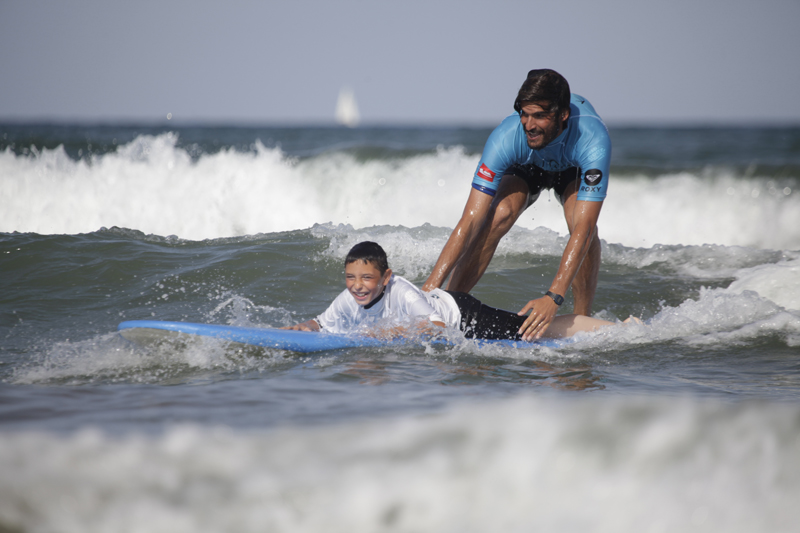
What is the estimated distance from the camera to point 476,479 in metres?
1.91

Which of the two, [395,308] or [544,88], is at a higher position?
[544,88]

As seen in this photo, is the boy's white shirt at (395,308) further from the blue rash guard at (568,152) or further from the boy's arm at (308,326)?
the blue rash guard at (568,152)

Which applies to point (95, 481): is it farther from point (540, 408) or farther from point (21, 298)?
point (21, 298)

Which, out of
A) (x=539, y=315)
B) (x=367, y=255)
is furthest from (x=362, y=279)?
(x=539, y=315)

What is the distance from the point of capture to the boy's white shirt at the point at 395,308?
4219mm

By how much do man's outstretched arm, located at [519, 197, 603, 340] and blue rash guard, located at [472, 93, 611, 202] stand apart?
106 millimetres

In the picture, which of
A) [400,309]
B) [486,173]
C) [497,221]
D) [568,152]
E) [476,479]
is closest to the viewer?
[476,479]

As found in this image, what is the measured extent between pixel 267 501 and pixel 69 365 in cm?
250

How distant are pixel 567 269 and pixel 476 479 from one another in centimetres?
248

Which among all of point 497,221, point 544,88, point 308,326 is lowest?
point 308,326

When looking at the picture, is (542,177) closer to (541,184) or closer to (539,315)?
(541,184)

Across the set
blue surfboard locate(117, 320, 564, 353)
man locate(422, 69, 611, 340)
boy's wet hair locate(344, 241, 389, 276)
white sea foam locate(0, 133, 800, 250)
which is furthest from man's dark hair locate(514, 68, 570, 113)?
white sea foam locate(0, 133, 800, 250)

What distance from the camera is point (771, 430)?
1.96m

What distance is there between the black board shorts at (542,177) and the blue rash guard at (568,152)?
0.08m
